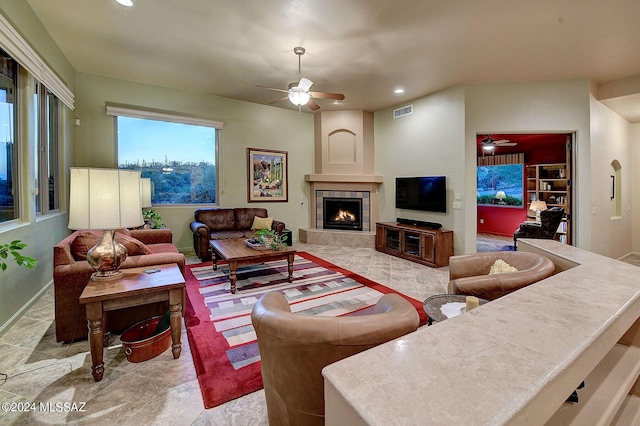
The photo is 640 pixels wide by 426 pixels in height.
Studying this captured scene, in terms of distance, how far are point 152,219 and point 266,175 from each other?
2546 mm

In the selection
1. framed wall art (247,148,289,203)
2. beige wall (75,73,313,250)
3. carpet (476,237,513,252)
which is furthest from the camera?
framed wall art (247,148,289,203)

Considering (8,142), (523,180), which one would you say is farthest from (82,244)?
(523,180)

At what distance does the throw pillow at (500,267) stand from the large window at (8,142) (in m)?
4.65

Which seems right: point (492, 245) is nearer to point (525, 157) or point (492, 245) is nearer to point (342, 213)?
point (525, 157)

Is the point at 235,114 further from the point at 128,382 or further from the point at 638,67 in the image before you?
the point at 638,67

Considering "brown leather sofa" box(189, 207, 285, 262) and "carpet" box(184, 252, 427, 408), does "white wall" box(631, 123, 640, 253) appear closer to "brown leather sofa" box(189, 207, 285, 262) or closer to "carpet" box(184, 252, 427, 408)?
"carpet" box(184, 252, 427, 408)

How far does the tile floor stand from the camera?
1.67m

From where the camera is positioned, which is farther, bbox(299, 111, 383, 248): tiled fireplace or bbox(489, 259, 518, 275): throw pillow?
bbox(299, 111, 383, 248): tiled fireplace

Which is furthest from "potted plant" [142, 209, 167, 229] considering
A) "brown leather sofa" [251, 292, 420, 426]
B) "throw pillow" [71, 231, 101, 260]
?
"brown leather sofa" [251, 292, 420, 426]

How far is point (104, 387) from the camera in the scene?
1.91m

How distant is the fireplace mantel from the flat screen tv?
57 cm

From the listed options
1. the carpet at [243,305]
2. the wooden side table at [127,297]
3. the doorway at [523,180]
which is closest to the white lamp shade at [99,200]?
the wooden side table at [127,297]

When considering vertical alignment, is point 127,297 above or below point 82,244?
below

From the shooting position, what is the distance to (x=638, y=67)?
4223 mm
